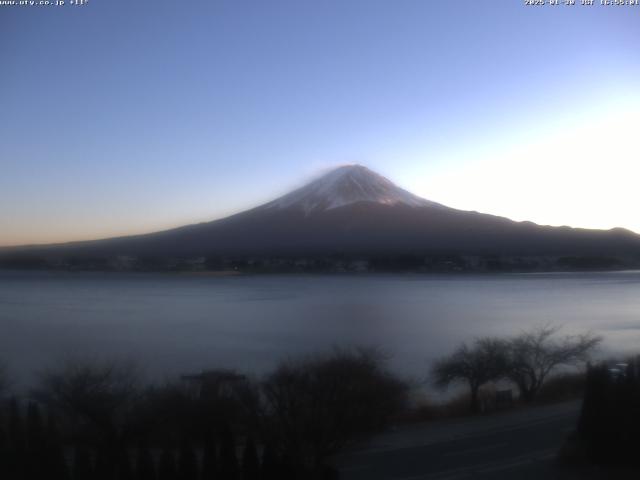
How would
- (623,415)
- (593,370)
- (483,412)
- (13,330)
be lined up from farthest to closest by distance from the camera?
(13,330), (483,412), (593,370), (623,415)

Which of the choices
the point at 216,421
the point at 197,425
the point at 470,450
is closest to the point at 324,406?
the point at 216,421

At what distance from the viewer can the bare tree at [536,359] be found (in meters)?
7.46

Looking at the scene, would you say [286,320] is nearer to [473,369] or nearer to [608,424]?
[473,369]

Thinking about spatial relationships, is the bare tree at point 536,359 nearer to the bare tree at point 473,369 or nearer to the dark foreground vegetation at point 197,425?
the bare tree at point 473,369

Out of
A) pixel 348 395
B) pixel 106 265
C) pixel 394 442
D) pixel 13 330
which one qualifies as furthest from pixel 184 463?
pixel 106 265

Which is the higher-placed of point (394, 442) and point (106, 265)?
point (106, 265)

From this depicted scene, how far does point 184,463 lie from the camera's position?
319 centimetres

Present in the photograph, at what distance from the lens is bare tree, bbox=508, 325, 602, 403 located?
7457 mm

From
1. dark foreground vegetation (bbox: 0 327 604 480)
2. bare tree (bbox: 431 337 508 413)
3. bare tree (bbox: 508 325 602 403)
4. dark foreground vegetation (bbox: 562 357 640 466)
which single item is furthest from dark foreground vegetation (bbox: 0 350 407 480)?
bare tree (bbox: 508 325 602 403)

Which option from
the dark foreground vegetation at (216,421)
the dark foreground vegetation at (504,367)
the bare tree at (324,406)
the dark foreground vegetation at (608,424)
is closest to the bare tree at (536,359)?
the dark foreground vegetation at (504,367)

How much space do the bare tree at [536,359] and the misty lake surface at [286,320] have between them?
1252 mm

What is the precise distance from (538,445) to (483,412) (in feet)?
5.81

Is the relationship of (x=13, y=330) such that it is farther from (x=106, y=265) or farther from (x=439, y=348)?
(x=106, y=265)

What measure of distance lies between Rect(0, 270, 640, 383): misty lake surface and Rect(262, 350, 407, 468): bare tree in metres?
2.63
